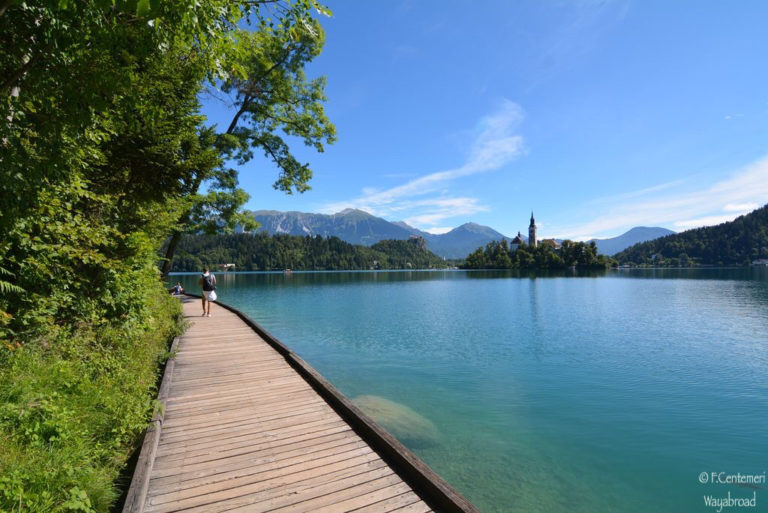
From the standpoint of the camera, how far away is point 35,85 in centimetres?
355

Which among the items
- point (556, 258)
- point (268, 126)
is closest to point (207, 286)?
point (268, 126)

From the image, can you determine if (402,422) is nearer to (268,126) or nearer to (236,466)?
(236,466)

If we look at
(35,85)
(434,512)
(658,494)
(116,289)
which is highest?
(35,85)

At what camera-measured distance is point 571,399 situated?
11586 millimetres

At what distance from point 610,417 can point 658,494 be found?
3.30 meters

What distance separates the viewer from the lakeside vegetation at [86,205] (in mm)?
3502

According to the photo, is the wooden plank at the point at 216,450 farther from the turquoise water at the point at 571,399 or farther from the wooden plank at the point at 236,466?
the turquoise water at the point at 571,399

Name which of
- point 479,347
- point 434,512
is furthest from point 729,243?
point 434,512

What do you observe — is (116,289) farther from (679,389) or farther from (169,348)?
(679,389)

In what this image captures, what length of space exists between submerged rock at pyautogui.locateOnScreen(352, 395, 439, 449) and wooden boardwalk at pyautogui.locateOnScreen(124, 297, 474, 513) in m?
2.73

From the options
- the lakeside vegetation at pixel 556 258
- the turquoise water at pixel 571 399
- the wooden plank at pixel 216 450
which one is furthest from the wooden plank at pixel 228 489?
the lakeside vegetation at pixel 556 258

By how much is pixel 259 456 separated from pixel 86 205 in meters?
6.48

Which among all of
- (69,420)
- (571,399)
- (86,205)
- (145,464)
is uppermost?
(86,205)

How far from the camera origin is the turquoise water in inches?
294
